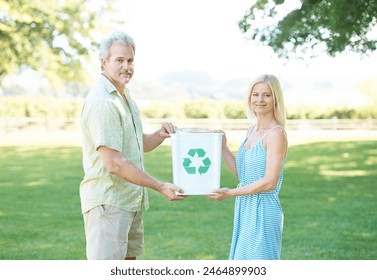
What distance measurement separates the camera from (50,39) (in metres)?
17.5

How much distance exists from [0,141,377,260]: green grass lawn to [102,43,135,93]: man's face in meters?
3.37

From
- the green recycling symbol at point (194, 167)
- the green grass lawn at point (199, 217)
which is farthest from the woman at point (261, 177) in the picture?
the green grass lawn at point (199, 217)

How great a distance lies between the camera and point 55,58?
1727 centimetres

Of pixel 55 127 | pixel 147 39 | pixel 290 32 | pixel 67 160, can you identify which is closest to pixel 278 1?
pixel 290 32

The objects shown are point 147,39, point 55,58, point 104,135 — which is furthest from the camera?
point 147,39

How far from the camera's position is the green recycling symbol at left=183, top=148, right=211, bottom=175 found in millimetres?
3062

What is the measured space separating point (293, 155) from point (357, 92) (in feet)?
43.4

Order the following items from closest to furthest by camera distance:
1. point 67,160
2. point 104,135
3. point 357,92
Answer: point 104,135 < point 67,160 < point 357,92

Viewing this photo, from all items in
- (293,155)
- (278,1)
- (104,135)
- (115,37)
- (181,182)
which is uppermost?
(278,1)

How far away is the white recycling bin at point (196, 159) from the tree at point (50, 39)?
13.3 meters

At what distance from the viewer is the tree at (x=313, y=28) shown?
30.7ft

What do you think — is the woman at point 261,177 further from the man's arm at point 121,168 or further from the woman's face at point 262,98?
the man's arm at point 121,168

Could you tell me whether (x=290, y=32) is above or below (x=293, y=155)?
above

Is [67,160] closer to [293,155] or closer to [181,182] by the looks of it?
[293,155]
